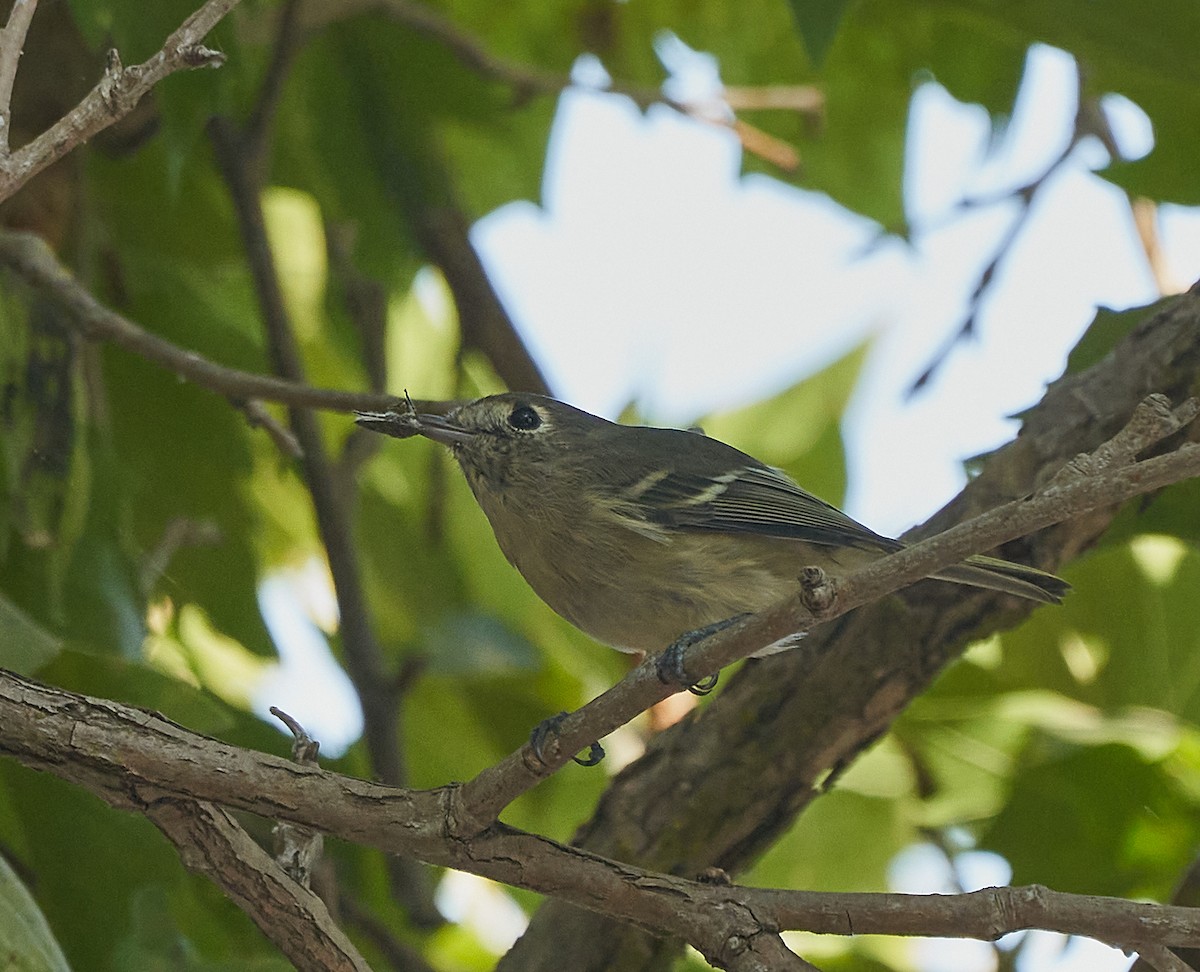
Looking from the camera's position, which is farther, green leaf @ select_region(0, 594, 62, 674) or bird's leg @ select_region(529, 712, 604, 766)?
green leaf @ select_region(0, 594, 62, 674)

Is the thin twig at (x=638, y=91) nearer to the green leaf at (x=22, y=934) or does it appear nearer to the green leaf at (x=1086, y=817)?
the green leaf at (x=1086, y=817)

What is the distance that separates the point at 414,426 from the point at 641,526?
0.51m

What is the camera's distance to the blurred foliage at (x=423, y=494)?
2.78 metres

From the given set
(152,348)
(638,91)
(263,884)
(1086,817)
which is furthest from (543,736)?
(638,91)

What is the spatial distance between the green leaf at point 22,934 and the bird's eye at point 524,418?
152 cm

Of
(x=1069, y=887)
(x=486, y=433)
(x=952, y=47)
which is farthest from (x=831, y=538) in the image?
(x=952, y=47)

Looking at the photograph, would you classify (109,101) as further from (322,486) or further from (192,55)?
(322,486)

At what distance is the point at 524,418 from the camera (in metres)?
3.29

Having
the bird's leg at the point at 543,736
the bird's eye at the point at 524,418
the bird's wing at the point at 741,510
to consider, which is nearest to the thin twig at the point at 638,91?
the bird's eye at the point at 524,418

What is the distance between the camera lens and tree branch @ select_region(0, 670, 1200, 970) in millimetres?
1903

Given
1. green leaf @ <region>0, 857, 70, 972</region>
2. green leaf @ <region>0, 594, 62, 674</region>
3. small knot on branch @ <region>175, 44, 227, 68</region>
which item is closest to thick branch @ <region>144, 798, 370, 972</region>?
green leaf @ <region>0, 857, 70, 972</region>

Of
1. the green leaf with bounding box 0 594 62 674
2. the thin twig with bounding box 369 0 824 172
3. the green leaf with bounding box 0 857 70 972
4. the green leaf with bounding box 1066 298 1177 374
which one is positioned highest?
the thin twig with bounding box 369 0 824 172

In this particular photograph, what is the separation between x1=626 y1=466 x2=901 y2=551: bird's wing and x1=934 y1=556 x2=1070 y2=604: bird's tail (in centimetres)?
23

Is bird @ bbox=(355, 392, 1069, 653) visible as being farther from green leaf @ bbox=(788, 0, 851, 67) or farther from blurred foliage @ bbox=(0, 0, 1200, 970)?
green leaf @ bbox=(788, 0, 851, 67)
